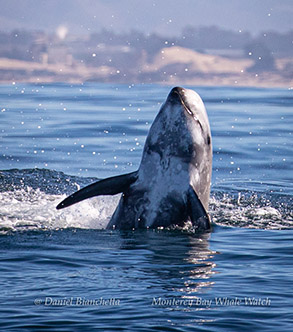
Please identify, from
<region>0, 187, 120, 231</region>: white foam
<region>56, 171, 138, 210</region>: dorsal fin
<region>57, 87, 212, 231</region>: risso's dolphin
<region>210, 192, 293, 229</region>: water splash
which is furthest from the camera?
<region>210, 192, 293, 229</region>: water splash

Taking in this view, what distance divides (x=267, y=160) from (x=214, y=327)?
50.8 ft

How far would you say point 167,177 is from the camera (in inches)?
525

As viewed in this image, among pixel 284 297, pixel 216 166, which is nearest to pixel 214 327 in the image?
pixel 284 297

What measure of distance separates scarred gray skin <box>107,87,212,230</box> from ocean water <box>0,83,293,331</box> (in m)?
0.31

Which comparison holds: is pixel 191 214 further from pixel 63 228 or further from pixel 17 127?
pixel 17 127

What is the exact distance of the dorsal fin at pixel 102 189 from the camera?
1308cm

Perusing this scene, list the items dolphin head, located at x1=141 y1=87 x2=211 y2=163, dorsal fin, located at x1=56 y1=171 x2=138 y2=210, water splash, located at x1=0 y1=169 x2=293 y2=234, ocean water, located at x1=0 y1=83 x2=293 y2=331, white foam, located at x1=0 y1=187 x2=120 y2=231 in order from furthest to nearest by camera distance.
Answer: 1. water splash, located at x1=0 y1=169 x2=293 y2=234
2. white foam, located at x1=0 y1=187 x2=120 y2=231
3. dolphin head, located at x1=141 y1=87 x2=211 y2=163
4. dorsal fin, located at x1=56 y1=171 x2=138 y2=210
5. ocean water, located at x1=0 y1=83 x2=293 y2=331

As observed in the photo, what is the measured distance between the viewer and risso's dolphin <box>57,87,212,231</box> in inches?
522

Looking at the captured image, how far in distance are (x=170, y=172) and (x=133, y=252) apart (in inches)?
70.4

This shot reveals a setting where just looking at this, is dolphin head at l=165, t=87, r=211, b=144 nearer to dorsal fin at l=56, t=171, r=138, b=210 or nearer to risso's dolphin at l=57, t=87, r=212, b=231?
risso's dolphin at l=57, t=87, r=212, b=231

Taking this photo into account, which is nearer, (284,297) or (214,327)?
(214,327)

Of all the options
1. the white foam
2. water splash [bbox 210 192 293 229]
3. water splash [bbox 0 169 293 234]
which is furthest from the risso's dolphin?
water splash [bbox 210 192 293 229]

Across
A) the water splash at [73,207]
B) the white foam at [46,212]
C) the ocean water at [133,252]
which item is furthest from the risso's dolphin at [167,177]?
the white foam at [46,212]

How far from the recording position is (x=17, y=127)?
30.5 meters
